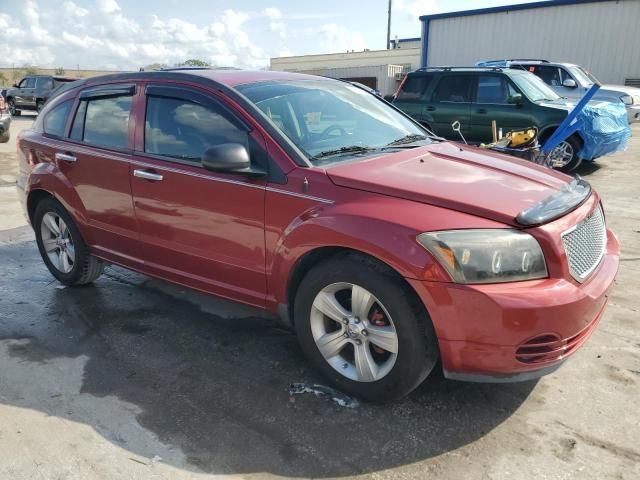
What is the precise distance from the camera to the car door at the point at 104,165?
391 cm

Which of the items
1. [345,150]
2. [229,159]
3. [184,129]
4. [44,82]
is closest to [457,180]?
[345,150]

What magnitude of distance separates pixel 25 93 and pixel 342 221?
25368 mm

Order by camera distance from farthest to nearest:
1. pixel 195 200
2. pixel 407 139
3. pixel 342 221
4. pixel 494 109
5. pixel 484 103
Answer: pixel 484 103, pixel 494 109, pixel 407 139, pixel 195 200, pixel 342 221

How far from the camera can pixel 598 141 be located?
8.95m

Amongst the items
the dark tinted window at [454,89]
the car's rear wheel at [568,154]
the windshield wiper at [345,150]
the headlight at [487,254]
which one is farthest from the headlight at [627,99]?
the headlight at [487,254]

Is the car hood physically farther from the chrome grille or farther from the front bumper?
the front bumper

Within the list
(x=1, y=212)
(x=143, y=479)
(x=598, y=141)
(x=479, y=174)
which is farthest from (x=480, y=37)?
(x=143, y=479)

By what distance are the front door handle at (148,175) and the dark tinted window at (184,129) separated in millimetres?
149

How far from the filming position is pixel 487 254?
8.14 feet

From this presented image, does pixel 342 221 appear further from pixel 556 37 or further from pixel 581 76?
pixel 556 37

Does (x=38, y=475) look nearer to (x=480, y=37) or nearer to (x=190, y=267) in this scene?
(x=190, y=267)

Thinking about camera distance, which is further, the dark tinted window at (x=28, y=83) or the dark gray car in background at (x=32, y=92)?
the dark tinted window at (x=28, y=83)

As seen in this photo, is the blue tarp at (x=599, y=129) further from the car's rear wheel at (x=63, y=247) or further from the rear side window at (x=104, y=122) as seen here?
the car's rear wheel at (x=63, y=247)

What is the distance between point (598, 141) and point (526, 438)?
25.2ft
